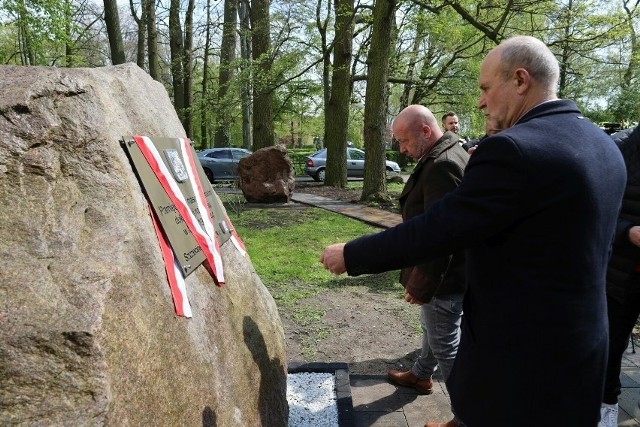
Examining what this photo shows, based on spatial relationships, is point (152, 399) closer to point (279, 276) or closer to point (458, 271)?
point (458, 271)

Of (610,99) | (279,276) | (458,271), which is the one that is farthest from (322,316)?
(610,99)

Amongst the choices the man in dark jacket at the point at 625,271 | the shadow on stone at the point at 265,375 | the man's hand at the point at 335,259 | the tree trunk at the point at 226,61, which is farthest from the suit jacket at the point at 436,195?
the tree trunk at the point at 226,61

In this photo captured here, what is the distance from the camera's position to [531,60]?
5.29 ft

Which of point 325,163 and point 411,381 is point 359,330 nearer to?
point 411,381

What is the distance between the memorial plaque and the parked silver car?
52.1 ft

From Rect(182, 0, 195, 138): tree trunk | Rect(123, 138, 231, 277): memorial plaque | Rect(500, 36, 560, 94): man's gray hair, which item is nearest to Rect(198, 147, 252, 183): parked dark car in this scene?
Rect(182, 0, 195, 138): tree trunk

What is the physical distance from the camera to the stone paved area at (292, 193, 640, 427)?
326cm

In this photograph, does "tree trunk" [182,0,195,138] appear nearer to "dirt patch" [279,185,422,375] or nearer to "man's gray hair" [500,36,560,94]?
"dirt patch" [279,185,422,375]

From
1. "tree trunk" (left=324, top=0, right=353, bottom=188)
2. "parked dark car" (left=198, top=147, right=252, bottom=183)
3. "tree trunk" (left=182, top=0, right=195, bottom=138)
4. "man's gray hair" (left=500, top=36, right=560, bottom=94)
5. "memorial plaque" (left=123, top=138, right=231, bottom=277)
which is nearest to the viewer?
"man's gray hair" (left=500, top=36, right=560, bottom=94)

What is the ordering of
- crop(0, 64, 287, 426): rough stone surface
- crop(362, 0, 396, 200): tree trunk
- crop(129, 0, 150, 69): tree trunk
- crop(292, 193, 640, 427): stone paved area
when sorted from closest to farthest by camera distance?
crop(0, 64, 287, 426): rough stone surface
crop(292, 193, 640, 427): stone paved area
crop(362, 0, 396, 200): tree trunk
crop(129, 0, 150, 69): tree trunk

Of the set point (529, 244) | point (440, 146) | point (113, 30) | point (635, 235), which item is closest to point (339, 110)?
point (113, 30)

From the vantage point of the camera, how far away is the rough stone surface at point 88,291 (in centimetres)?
133

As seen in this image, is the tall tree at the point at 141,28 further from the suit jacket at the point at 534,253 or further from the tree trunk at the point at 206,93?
the suit jacket at the point at 534,253

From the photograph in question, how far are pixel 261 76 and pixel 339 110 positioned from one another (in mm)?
2725
